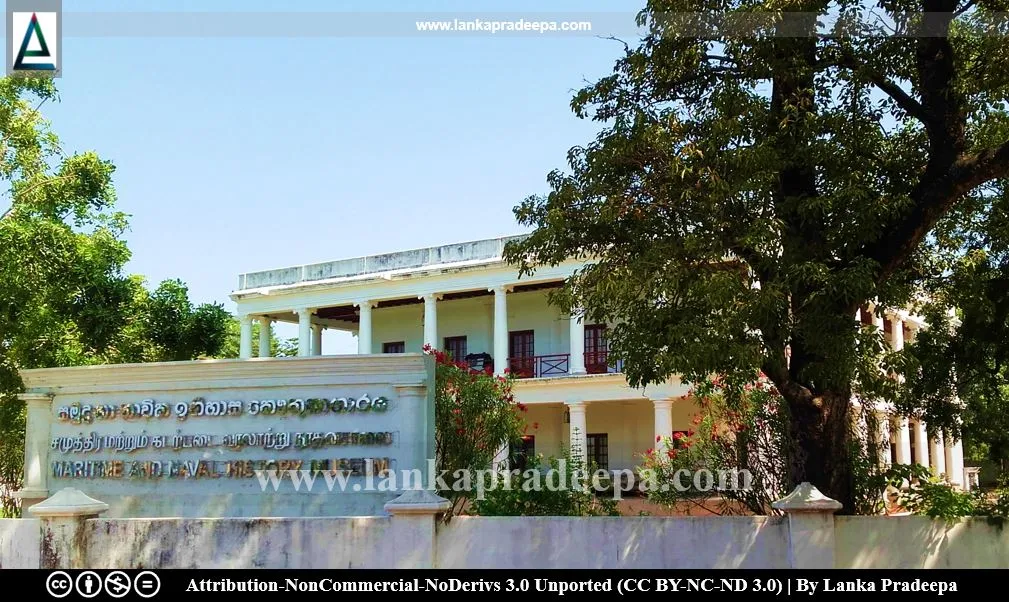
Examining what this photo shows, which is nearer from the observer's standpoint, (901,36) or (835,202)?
(835,202)

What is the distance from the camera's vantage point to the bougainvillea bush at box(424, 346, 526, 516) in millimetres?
10883

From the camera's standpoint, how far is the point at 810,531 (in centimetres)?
759

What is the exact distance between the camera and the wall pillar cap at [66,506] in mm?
8391

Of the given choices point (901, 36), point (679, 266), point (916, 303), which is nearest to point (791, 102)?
point (901, 36)

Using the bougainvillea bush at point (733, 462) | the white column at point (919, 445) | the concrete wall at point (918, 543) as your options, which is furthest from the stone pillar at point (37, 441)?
the white column at point (919, 445)

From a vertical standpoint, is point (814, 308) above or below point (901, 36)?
below

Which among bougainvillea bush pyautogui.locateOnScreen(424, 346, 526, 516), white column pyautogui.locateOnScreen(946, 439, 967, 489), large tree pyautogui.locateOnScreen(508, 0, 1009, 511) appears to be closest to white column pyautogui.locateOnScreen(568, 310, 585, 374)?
bougainvillea bush pyautogui.locateOnScreen(424, 346, 526, 516)

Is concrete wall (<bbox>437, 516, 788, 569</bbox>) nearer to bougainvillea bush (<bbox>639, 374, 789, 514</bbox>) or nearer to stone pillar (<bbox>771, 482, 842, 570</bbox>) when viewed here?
stone pillar (<bbox>771, 482, 842, 570</bbox>)

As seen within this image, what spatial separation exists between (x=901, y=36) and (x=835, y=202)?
1.94 meters

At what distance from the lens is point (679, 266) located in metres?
8.18

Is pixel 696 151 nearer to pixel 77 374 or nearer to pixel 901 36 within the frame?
pixel 901 36
